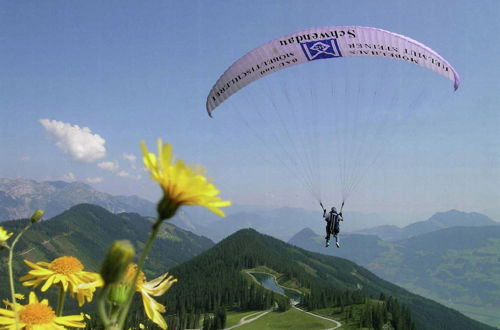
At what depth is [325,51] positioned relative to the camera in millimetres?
22750

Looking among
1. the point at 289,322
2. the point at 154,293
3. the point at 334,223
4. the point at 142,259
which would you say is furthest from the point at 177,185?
the point at 289,322

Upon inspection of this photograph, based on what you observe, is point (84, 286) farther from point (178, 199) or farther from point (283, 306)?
point (283, 306)

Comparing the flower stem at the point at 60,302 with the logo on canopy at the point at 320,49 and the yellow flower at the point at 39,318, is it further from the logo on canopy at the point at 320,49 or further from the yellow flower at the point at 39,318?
the logo on canopy at the point at 320,49

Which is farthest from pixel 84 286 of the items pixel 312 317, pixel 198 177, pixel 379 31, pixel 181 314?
pixel 181 314

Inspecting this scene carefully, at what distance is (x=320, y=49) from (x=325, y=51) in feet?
1.14

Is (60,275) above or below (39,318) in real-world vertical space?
above

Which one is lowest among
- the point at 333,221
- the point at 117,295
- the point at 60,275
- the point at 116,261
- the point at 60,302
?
the point at 60,302

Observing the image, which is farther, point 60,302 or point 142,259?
point 60,302

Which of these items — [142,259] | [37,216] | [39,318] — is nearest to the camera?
[142,259]

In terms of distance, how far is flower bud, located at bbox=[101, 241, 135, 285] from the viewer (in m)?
1.74

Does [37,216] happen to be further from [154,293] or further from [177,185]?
[177,185]

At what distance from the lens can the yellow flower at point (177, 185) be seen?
1750mm

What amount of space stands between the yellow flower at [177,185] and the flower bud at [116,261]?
0.72ft

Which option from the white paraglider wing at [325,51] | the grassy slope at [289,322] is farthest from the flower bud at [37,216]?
the grassy slope at [289,322]
